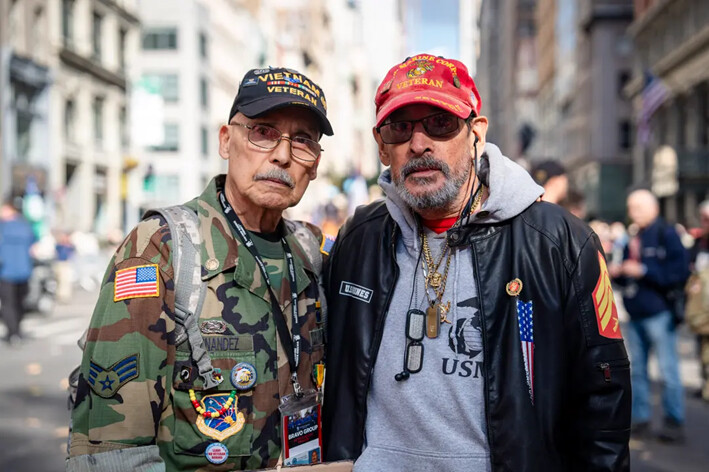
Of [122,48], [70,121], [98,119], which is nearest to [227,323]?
[70,121]

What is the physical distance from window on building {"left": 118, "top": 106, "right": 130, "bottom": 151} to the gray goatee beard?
131 feet

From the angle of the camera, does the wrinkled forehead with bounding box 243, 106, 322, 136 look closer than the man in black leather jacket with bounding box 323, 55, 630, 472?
No

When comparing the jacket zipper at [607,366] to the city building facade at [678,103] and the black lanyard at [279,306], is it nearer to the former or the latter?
the black lanyard at [279,306]

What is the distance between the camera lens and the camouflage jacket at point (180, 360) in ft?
8.04

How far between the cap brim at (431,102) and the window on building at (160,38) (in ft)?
166

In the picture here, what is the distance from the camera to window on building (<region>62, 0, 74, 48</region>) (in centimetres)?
3431

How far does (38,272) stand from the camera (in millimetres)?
16047

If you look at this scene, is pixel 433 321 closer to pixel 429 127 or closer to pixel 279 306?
pixel 279 306

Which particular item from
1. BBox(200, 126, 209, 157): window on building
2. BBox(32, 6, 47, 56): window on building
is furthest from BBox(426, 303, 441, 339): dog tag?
BBox(200, 126, 209, 157): window on building

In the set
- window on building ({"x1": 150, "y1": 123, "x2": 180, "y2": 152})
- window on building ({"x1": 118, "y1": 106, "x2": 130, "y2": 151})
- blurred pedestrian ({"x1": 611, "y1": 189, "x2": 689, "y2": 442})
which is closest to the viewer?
blurred pedestrian ({"x1": 611, "y1": 189, "x2": 689, "y2": 442})

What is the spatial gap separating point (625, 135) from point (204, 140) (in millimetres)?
31196

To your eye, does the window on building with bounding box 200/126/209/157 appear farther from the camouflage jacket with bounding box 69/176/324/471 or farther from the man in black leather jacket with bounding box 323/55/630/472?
the camouflage jacket with bounding box 69/176/324/471

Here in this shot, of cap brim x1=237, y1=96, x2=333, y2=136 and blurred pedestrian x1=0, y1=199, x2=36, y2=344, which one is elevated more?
cap brim x1=237, y1=96, x2=333, y2=136

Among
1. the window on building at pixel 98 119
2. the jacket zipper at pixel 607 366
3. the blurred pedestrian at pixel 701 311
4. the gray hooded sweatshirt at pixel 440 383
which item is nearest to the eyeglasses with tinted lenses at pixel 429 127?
the gray hooded sweatshirt at pixel 440 383
